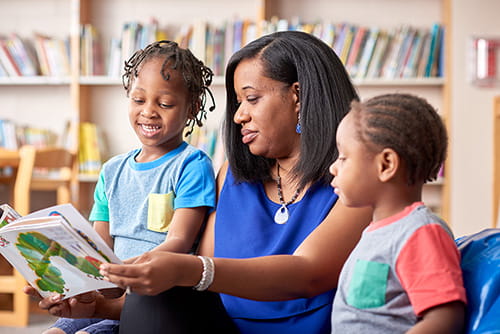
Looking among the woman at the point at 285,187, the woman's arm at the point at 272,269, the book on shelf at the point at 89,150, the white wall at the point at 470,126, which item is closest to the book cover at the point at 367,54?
the white wall at the point at 470,126

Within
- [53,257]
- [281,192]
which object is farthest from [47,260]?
[281,192]

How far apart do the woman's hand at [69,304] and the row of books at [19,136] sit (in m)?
2.68

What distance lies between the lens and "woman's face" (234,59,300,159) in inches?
52.8

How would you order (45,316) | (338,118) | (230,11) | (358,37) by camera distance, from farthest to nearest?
(230,11)
(358,37)
(45,316)
(338,118)

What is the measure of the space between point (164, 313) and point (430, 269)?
48cm

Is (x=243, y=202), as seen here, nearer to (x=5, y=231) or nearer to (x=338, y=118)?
(x=338, y=118)

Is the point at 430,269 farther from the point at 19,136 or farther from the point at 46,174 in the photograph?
the point at 19,136

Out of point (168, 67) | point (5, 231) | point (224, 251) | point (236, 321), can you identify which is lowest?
point (236, 321)

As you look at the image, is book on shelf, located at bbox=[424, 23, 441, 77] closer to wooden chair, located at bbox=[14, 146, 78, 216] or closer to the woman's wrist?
wooden chair, located at bbox=[14, 146, 78, 216]

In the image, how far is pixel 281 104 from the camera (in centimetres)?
134

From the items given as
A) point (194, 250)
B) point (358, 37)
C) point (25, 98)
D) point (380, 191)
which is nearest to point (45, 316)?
point (25, 98)

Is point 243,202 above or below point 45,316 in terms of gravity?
above

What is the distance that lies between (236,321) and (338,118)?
476 mm

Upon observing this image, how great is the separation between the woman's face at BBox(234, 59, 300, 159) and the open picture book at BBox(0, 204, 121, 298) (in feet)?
1.46
